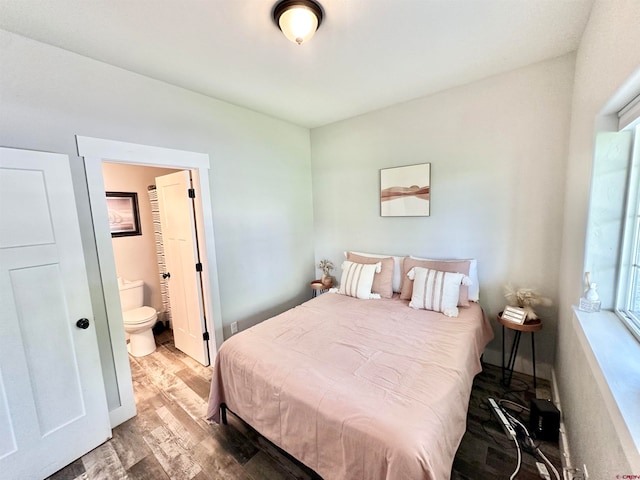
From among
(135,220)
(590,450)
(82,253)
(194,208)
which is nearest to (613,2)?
(590,450)

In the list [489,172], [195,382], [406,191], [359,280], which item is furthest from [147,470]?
[489,172]

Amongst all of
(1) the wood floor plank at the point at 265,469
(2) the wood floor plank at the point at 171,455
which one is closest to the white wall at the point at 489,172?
(1) the wood floor plank at the point at 265,469

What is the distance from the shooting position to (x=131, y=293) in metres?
3.15

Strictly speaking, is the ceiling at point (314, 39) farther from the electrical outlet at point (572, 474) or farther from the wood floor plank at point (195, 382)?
the wood floor plank at point (195, 382)

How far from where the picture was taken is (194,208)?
8.23 ft

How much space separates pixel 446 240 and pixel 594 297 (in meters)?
1.21

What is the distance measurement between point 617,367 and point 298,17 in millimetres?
2124

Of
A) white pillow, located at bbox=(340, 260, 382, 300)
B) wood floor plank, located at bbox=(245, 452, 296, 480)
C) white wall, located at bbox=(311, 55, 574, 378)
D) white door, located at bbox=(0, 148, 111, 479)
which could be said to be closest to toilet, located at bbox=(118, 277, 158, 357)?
white door, located at bbox=(0, 148, 111, 479)

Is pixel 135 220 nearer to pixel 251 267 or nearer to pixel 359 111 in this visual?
pixel 251 267

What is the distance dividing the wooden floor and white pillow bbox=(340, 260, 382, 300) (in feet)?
3.95

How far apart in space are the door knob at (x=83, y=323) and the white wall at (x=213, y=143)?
0.45ft

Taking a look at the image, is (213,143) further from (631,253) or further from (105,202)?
(631,253)

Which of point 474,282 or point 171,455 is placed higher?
point 474,282

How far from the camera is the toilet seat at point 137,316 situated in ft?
9.04
